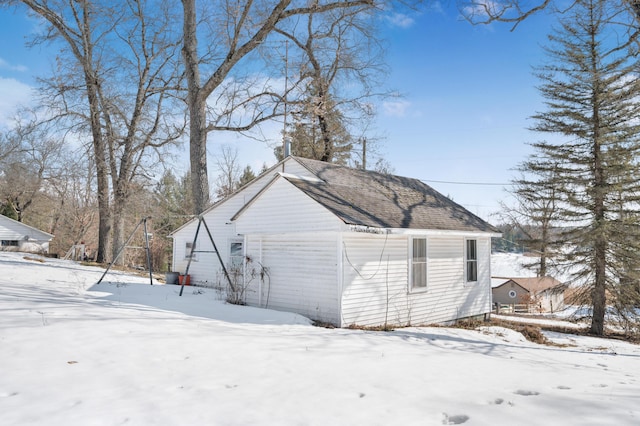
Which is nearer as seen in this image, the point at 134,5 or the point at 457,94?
the point at 457,94

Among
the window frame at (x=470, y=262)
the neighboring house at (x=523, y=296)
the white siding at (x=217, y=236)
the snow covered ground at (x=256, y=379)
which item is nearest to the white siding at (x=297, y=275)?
the snow covered ground at (x=256, y=379)

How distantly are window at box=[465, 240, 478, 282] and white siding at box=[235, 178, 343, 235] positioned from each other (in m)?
5.99

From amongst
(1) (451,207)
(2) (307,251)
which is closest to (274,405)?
(2) (307,251)

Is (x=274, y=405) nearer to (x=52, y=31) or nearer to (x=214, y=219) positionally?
(x=214, y=219)

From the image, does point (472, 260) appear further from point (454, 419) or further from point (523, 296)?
point (523, 296)

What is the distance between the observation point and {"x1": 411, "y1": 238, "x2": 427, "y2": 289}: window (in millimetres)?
11248

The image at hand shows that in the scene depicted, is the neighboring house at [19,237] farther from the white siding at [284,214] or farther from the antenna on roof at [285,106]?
the white siding at [284,214]

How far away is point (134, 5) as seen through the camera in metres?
20.5

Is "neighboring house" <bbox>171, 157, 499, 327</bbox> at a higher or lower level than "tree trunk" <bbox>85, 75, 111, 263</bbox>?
lower

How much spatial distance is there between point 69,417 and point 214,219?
13654 millimetres

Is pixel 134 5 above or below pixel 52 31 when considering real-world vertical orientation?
above

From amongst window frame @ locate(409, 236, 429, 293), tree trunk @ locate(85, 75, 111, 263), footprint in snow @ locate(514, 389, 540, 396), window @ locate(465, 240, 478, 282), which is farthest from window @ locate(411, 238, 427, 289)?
tree trunk @ locate(85, 75, 111, 263)

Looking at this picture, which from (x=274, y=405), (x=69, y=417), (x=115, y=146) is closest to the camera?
(x=69, y=417)

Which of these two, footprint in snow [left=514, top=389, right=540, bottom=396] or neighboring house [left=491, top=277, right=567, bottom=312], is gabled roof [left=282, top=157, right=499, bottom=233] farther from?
neighboring house [left=491, top=277, right=567, bottom=312]
